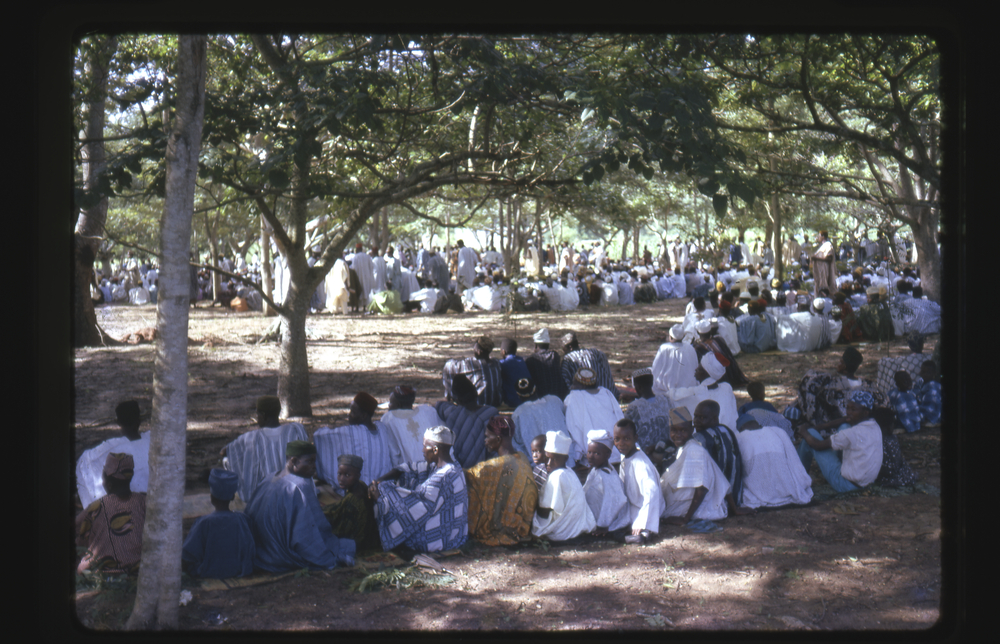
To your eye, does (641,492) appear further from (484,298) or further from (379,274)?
(379,274)

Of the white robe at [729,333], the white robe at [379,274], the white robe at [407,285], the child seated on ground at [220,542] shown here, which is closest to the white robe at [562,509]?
the child seated on ground at [220,542]

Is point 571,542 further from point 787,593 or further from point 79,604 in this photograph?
point 79,604

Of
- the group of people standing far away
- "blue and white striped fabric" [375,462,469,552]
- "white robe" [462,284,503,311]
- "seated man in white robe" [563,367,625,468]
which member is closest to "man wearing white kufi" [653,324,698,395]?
the group of people standing far away

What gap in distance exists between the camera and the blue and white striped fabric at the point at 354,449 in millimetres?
5250

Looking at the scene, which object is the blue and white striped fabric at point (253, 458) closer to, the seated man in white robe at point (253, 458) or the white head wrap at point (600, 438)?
the seated man in white robe at point (253, 458)

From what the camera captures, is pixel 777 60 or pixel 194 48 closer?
pixel 194 48

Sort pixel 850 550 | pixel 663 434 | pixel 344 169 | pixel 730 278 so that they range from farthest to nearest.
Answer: pixel 730 278, pixel 344 169, pixel 663 434, pixel 850 550

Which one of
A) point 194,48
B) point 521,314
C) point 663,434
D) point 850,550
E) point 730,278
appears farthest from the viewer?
point 730,278

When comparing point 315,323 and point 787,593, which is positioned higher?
point 315,323

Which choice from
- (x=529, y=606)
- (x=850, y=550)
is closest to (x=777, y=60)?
(x=850, y=550)

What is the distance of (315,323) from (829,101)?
9.53 m

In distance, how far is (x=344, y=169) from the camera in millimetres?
7863

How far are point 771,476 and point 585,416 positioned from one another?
4.55 feet

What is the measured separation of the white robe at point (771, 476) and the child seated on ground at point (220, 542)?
327 cm
